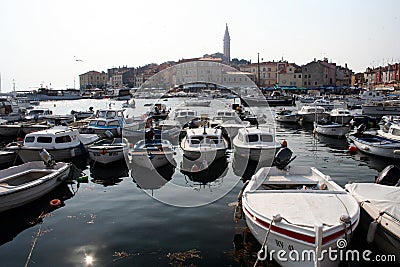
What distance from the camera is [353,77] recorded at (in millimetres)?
147500

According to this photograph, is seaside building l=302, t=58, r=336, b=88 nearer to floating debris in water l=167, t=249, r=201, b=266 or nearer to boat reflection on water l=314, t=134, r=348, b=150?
boat reflection on water l=314, t=134, r=348, b=150

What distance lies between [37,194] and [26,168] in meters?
2.46

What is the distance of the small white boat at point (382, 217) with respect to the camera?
861cm

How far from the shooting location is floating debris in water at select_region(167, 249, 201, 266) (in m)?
9.25

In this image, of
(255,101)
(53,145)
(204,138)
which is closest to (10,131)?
(53,145)

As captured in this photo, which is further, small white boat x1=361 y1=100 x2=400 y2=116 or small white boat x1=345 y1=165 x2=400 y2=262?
small white boat x1=361 y1=100 x2=400 y2=116

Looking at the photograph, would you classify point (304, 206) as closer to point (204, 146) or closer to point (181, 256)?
point (181, 256)

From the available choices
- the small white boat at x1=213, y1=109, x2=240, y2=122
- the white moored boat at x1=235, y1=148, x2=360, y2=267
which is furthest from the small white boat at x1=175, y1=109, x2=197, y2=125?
the white moored boat at x1=235, y1=148, x2=360, y2=267

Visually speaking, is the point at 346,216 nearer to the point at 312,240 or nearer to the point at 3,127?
the point at 312,240

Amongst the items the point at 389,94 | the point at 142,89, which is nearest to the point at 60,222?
the point at 389,94

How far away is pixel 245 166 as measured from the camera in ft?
63.6

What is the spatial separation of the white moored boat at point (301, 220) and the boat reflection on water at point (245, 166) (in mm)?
6614

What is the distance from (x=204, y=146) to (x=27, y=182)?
30.0 ft

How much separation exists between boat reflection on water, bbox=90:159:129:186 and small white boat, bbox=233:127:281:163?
6.63 metres
